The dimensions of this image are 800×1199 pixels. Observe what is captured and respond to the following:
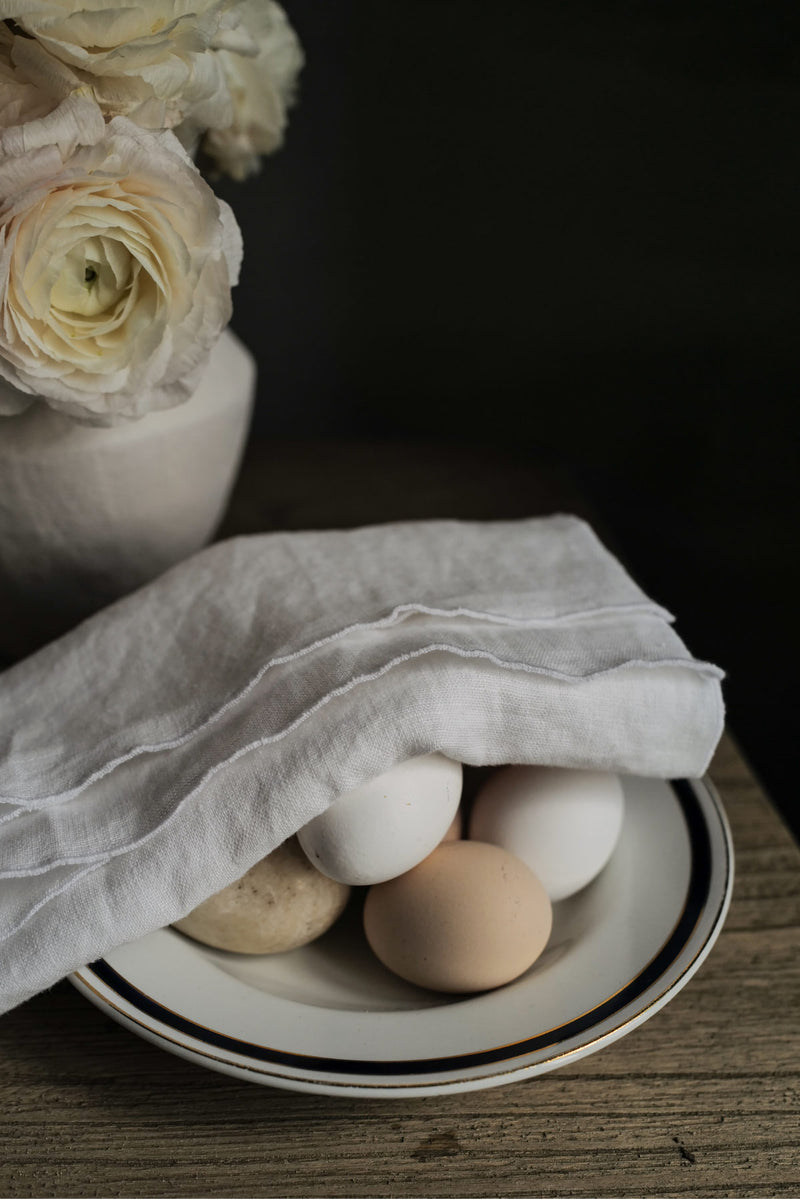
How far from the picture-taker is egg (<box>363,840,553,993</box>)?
0.33 metres

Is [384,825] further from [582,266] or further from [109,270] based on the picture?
[582,266]

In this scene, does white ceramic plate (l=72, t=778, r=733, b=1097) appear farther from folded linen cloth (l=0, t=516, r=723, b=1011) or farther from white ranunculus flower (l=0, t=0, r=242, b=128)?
white ranunculus flower (l=0, t=0, r=242, b=128)

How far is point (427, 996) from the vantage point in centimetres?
35

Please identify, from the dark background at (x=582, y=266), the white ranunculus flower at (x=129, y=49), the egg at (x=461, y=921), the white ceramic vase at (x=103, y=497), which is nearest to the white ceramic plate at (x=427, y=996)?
the egg at (x=461, y=921)

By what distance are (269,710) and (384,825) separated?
0.17 feet

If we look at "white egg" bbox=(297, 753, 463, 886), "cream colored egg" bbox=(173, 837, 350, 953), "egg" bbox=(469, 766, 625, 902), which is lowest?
"cream colored egg" bbox=(173, 837, 350, 953)

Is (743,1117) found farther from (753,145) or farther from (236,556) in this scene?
(753,145)

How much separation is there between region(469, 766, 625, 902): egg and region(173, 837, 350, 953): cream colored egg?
7cm

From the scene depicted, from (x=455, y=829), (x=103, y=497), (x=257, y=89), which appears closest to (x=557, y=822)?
(x=455, y=829)

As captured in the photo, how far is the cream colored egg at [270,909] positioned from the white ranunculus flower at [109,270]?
182mm

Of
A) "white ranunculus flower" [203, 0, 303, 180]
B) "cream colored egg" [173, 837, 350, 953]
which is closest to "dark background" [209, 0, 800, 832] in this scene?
"white ranunculus flower" [203, 0, 303, 180]

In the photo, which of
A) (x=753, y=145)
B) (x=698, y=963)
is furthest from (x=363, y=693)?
(x=753, y=145)

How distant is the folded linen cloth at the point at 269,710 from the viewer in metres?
0.32

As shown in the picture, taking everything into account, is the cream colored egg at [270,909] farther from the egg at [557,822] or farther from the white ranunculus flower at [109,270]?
the white ranunculus flower at [109,270]
